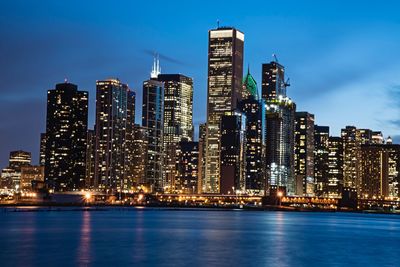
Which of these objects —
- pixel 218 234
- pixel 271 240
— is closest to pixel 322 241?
pixel 271 240

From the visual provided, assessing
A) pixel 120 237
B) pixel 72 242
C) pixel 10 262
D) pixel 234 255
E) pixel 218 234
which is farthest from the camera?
pixel 218 234

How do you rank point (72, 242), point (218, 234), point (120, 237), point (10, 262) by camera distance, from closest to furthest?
point (10, 262) → point (72, 242) → point (120, 237) → point (218, 234)

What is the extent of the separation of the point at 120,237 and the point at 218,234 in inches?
734

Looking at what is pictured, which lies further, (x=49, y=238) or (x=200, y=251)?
(x=49, y=238)

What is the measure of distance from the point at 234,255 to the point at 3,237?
35.3 m

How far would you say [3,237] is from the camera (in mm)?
95125

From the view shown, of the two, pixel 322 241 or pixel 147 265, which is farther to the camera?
pixel 322 241

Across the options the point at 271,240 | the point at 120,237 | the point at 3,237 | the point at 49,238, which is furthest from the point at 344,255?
the point at 3,237

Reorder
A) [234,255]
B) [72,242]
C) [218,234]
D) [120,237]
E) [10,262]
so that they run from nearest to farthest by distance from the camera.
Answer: [10,262] < [234,255] < [72,242] < [120,237] < [218,234]

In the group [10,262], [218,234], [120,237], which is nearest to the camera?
[10,262]

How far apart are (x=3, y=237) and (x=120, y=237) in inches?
651

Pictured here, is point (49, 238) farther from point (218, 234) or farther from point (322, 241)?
point (322, 241)

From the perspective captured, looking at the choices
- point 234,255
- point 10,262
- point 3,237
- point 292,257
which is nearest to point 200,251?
point 234,255

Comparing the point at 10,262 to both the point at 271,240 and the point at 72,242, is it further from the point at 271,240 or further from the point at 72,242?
the point at 271,240
